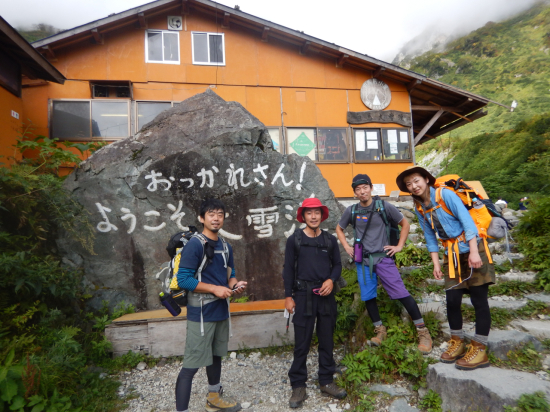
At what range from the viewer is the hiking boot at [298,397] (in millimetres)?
3217

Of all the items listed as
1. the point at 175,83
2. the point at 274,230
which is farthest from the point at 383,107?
the point at 274,230

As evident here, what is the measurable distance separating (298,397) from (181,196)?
342 centimetres

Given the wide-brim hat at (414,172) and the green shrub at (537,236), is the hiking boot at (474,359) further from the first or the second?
the green shrub at (537,236)

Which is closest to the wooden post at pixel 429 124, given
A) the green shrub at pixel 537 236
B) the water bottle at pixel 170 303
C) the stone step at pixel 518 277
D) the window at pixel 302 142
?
the window at pixel 302 142

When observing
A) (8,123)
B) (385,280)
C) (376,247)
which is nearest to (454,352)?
(385,280)

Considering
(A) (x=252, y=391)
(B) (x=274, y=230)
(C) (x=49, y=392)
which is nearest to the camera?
(C) (x=49, y=392)

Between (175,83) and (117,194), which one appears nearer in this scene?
(117,194)

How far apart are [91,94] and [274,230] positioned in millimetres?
7734

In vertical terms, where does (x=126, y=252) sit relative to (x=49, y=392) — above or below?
above

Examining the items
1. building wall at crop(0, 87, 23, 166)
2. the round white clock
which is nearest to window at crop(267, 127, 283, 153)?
the round white clock

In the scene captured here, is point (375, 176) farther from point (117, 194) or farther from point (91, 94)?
point (91, 94)

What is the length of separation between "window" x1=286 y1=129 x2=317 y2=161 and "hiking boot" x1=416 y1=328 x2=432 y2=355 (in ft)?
25.4

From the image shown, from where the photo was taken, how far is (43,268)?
Result: 12.7 feet

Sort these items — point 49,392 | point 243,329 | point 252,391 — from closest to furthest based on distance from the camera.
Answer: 1. point 49,392
2. point 252,391
3. point 243,329
